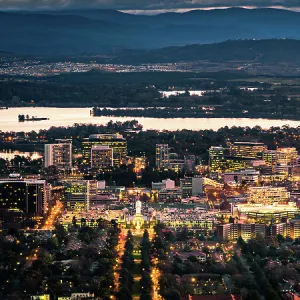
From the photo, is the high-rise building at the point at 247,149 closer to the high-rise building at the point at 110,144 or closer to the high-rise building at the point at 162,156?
the high-rise building at the point at 162,156

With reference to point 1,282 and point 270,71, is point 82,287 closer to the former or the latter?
point 1,282

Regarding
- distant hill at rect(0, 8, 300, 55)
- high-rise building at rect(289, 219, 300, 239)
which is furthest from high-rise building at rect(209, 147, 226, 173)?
distant hill at rect(0, 8, 300, 55)

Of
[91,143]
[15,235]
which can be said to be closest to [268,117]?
[91,143]

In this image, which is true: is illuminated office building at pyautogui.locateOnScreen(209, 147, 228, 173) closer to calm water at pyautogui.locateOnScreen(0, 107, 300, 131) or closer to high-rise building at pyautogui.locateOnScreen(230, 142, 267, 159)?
high-rise building at pyautogui.locateOnScreen(230, 142, 267, 159)

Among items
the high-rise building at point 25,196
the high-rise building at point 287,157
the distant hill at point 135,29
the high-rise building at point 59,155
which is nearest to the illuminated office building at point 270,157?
the high-rise building at point 287,157

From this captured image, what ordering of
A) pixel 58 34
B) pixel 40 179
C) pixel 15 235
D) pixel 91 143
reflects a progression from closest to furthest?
pixel 15 235 → pixel 40 179 → pixel 91 143 → pixel 58 34

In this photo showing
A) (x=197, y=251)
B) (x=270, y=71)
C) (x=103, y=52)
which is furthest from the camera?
(x=103, y=52)

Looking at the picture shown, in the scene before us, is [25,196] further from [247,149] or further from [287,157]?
[247,149]
